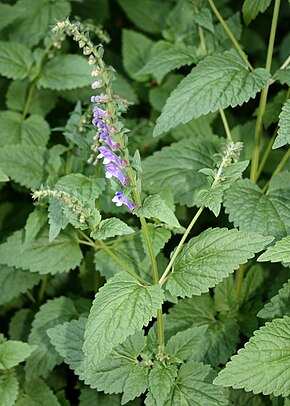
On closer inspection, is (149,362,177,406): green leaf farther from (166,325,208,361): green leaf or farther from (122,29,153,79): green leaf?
(122,29,153,79): green leaf

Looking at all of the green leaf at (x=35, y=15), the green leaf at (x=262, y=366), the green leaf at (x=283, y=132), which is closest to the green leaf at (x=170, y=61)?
the green leaf at (x=283, y=132)

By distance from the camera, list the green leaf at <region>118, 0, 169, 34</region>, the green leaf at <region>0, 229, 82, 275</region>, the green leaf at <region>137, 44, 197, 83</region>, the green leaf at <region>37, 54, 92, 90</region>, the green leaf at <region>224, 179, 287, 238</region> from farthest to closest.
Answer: the green leaf at <region>118, 0, 169, 34</region> < the green leaf at <region>37, 54, 92, 90</region> < the green leaf at <region>137, 44, 197, 83</region> < the green leaf at <region>0, 229, 82, 275</region> < the green leaf at <region>224, 179, 287, 238</region>

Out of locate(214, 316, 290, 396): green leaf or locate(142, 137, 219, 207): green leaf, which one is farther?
locate(142, 137, 219, 207): green leaf

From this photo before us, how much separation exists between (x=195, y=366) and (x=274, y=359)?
0.34 m

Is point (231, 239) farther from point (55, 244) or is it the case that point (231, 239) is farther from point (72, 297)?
point (72, 297)

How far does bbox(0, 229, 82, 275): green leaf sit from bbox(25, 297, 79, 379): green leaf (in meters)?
0.24

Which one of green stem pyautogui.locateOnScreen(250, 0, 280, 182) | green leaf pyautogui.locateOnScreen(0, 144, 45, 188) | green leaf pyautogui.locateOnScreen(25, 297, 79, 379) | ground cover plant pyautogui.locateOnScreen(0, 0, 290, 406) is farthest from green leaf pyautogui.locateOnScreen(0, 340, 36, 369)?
green stem pyautogui.locateOnScreen(250, 0, 280, 182)

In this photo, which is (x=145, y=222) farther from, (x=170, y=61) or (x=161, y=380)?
(x=170, y=61)

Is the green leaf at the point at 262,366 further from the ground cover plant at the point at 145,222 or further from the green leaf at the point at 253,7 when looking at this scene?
the green leaf at the point at 253,7

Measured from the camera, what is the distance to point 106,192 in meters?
2.92

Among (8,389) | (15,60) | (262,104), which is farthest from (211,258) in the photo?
(15,60)

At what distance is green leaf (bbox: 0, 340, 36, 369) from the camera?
239 centimetres

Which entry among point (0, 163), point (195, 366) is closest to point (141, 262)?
point (195, 366)

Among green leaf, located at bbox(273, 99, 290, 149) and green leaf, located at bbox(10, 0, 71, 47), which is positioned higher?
green leaf, located at bbox(273, 99, 290, 149)
